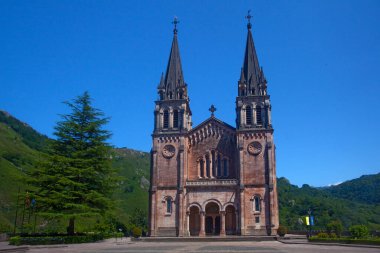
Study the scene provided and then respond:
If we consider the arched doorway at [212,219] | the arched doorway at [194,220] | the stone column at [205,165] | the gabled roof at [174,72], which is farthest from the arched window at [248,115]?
the arched doorway at [194,220]

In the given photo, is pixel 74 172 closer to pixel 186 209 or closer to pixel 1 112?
pixel 186 209

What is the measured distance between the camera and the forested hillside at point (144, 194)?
83.6m

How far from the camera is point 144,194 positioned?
409ft

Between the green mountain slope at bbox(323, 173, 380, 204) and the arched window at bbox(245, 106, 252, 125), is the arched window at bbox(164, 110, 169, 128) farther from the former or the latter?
the green mountain slope at bbox(323, 173, 380, 204)

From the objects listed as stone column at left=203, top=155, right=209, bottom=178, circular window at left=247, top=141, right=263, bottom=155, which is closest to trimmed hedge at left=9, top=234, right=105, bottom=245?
stone column at left=203, top=155, right=209, bottom=178

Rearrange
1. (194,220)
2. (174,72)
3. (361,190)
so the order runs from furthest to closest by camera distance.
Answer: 1. (361,190)
2. (174,72)
3. (194,220)

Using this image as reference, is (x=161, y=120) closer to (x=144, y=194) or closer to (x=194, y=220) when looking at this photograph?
(x=194, y=220)

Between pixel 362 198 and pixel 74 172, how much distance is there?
422 ft

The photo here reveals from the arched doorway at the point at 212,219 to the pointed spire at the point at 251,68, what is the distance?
1758cm

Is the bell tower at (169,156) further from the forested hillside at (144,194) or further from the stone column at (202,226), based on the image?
the forested hillside at (144,194)

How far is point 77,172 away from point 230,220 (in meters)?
24.7

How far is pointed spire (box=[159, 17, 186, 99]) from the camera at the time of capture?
5709cm

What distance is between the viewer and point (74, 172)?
35.6 metres

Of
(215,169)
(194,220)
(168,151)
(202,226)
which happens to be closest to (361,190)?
(215,169)
